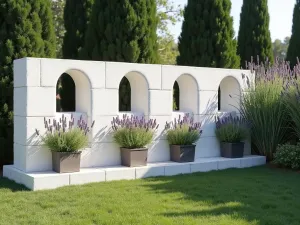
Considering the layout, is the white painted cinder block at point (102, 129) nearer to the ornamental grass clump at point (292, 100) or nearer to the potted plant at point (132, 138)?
the potted plant at point (132, 138)

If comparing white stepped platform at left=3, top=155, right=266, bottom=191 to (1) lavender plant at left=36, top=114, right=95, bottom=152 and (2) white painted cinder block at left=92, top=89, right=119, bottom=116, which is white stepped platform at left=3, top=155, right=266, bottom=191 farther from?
(2) white painted cinder block at left=92, top=89, right=119, bottom=116

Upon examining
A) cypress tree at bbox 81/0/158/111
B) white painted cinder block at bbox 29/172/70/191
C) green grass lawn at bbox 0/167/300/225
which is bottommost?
green grass lawn at bbox 0/167/300/225

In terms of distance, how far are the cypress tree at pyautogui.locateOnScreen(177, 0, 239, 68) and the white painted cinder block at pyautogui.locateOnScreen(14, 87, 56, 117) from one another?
4533 mm

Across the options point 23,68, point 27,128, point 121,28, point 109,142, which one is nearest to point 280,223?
point 109,142

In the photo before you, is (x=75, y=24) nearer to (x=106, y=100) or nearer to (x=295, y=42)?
(x=106, y=100)

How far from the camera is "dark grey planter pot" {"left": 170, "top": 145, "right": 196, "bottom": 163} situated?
700cm

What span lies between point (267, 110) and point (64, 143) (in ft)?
13.5

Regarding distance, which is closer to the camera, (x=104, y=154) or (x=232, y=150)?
(x=104, y=154)

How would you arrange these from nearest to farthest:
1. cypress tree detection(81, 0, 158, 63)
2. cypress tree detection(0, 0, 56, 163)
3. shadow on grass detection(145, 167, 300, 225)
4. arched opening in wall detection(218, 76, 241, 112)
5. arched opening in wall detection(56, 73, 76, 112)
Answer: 1. shadow on grass detection(145, 167, 300, 225)
2. cypress tree detection(0, 0, 56, 163)
3. cypress tree detection(81, 0, 158, 63)
4. arched opening in wall detection(218, 76, 241, 112)
5. arched opening in wall detection(56, 73, 76, 112)

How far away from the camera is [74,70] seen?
6.40m

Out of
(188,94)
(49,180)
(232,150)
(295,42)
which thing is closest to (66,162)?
(49,180)

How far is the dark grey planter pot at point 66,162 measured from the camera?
19.1 ft

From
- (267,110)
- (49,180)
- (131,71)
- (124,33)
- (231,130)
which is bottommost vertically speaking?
(49,180)

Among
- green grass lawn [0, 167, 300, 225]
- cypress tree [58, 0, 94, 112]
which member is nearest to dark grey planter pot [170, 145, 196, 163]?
green grass lawn [0, 167, 300, 225]
